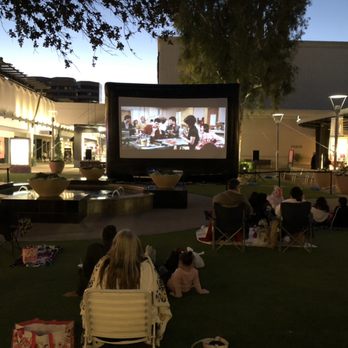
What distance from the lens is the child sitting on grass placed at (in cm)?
539

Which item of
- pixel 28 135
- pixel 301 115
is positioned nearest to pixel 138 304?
pixel 301 115

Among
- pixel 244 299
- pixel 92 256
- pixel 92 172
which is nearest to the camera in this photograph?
pixel 92 256

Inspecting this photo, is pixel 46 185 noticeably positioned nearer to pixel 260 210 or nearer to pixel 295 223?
pixel 260 210

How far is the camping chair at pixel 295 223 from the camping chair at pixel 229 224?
2.32ft

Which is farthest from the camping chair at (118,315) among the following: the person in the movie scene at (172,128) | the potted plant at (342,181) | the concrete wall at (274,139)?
the concrete wall at (274,139)

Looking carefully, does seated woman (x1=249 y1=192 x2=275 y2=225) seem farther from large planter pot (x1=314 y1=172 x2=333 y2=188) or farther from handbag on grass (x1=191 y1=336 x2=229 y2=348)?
→ large planter pot (x1=314 y1=172 x2=333 y2=188)

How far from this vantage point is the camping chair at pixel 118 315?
3.41 metres

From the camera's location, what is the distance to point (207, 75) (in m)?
27.8

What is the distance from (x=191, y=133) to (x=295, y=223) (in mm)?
13012

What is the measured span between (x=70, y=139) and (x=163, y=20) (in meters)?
53.3

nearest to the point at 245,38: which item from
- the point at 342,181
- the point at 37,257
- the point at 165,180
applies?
the point at 342,181

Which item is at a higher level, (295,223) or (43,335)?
(295,223)

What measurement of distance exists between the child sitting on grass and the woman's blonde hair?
173 cm

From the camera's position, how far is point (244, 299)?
5.30 metres
